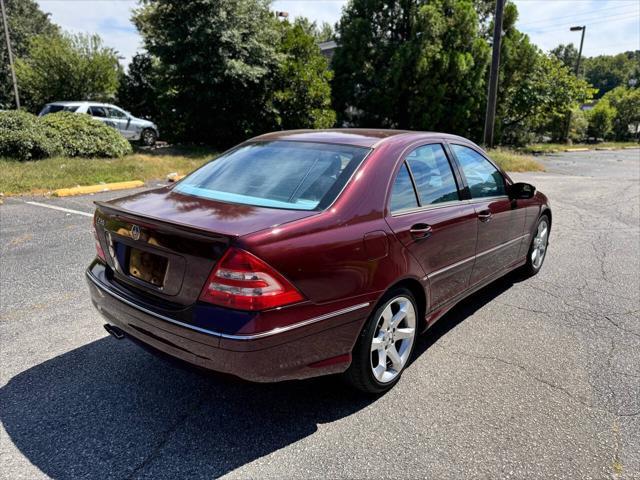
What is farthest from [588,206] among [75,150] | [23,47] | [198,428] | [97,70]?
[23,47]

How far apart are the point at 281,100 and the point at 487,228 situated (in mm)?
12951

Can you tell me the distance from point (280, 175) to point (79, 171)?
912 cm

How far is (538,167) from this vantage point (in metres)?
16.5

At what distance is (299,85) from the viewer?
52.6ft

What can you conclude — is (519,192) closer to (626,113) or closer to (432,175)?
(432,175)

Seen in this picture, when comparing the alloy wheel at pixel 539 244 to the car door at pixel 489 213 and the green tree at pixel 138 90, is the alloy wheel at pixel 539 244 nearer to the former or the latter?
the car door at pixel 489 213

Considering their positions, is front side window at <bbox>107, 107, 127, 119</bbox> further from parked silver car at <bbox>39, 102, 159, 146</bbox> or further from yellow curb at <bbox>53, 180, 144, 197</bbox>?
yellow curb at <bbox>53, 180, 144, 197</bbox>

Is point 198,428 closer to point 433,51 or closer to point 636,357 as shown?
point 636,357

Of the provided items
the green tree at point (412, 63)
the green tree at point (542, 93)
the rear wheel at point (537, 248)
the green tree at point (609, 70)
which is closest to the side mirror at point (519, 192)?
the rear wheel at point (537, 248)

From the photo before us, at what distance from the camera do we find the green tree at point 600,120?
36.7 metres

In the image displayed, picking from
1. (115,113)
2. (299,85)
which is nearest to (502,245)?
(299,85)

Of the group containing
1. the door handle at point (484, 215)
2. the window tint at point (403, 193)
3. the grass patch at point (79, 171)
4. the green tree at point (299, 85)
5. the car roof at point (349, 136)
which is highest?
the green tree at point (299, 85)

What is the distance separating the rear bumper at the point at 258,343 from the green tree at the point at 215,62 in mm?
12504

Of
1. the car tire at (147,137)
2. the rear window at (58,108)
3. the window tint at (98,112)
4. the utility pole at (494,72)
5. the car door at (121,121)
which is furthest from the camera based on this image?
the car tire at (147,137)
